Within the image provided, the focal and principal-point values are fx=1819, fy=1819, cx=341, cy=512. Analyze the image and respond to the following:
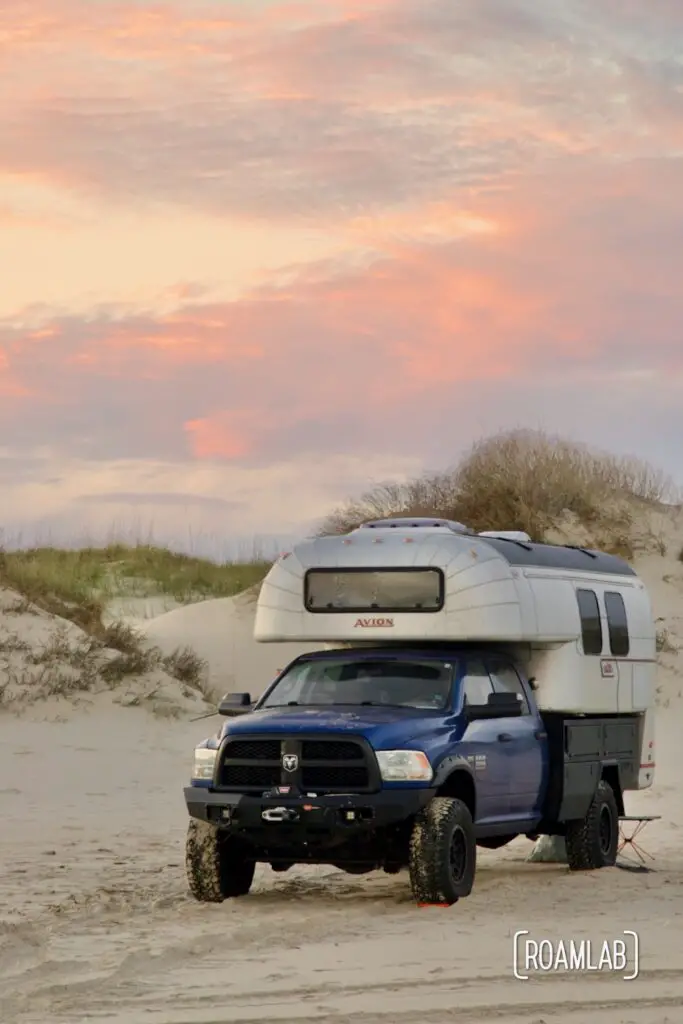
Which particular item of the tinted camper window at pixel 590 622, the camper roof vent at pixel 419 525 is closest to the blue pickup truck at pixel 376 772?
the camper roof vent at pixel 419 525

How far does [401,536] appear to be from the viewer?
51.7ft

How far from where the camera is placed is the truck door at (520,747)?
50.1 feet

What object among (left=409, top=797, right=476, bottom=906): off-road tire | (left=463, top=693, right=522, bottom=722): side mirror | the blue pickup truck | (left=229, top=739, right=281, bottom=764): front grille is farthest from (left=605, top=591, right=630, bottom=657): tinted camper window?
(left=229, top=739, right=281, bottom=764): front grille

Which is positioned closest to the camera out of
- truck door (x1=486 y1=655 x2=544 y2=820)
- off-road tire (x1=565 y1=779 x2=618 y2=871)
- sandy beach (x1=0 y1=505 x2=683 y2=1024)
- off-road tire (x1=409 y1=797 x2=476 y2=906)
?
sandy beach (x1=0 y1=505 x2=683 y2=1024)

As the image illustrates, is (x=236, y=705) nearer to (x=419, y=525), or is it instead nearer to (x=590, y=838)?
(x=419, y=525)

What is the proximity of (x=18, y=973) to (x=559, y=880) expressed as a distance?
247 inches

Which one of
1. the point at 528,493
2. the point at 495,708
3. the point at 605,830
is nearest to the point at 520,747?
the point at 495,708

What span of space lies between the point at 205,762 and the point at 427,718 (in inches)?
70.4

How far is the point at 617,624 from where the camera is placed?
17.9 m

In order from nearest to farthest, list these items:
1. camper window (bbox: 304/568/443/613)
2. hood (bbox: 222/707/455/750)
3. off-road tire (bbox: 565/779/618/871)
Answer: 1. hood (bbox: 222/707/455/750)
2. camper window (bbox: 304/568/443/613)
3. off-road tire (bbox: 565/779/618/871)

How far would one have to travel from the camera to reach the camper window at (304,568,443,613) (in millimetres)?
15430

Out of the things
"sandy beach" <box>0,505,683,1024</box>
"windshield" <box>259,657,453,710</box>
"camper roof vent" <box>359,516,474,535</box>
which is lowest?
"sandy beach" <box>0,505,683,1024</box>

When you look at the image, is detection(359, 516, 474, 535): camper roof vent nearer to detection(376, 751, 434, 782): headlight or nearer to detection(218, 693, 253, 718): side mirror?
detection(218, 693, 253, 718): side mirror

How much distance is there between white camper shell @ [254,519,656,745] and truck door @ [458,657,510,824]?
39 centimetres
